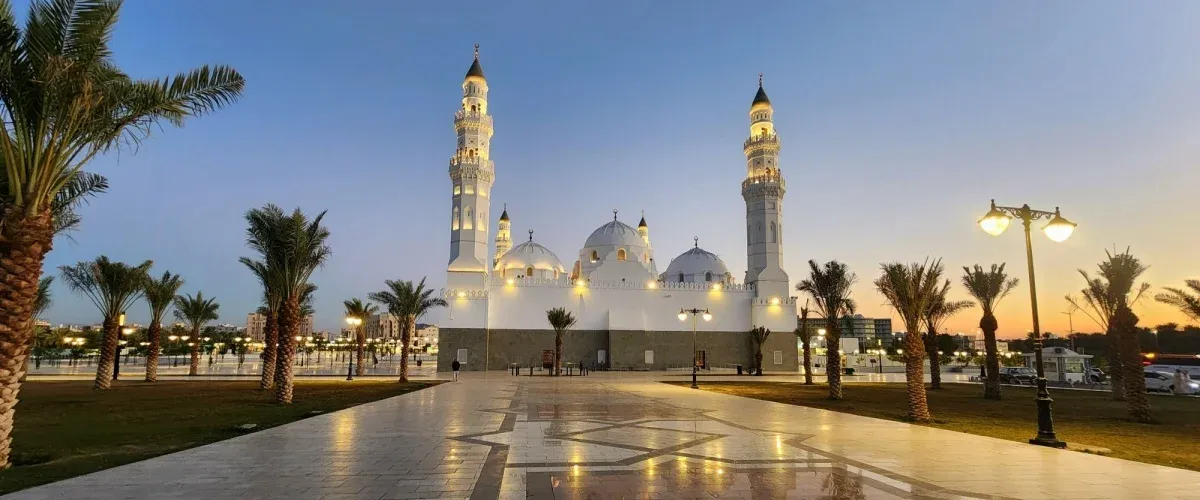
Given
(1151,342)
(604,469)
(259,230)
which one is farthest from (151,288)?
(1151,342)

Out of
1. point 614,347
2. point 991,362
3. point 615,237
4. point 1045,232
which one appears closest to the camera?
point 1045,232

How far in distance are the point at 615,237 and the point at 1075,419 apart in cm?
3859

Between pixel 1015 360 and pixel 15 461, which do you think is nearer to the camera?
pixel 15 461

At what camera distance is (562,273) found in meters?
47.4

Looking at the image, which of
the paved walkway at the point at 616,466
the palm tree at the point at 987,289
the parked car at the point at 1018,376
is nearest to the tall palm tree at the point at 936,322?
the palm tree at the point at 987,289

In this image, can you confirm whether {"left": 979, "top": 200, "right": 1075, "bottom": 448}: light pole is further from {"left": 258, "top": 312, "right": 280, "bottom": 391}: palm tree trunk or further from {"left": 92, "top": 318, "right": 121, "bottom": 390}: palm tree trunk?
{"left": 92, "top": 318, "right": 121, "bottom": 390}: palm tree trunk

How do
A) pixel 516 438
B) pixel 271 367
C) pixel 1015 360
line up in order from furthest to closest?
pixel 1015 360, pixel 271 367, pixel 516 438

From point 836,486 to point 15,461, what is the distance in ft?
34.9

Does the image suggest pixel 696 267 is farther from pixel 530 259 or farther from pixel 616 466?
pixel 616 466

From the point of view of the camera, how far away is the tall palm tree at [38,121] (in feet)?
25.1

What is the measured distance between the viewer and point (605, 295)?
1839 inches

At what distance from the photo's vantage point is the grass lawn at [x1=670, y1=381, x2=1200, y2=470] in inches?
405

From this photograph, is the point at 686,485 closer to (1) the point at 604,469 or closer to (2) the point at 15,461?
(1) the point at 604,469

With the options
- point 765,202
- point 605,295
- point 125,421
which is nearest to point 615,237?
point 605,295
